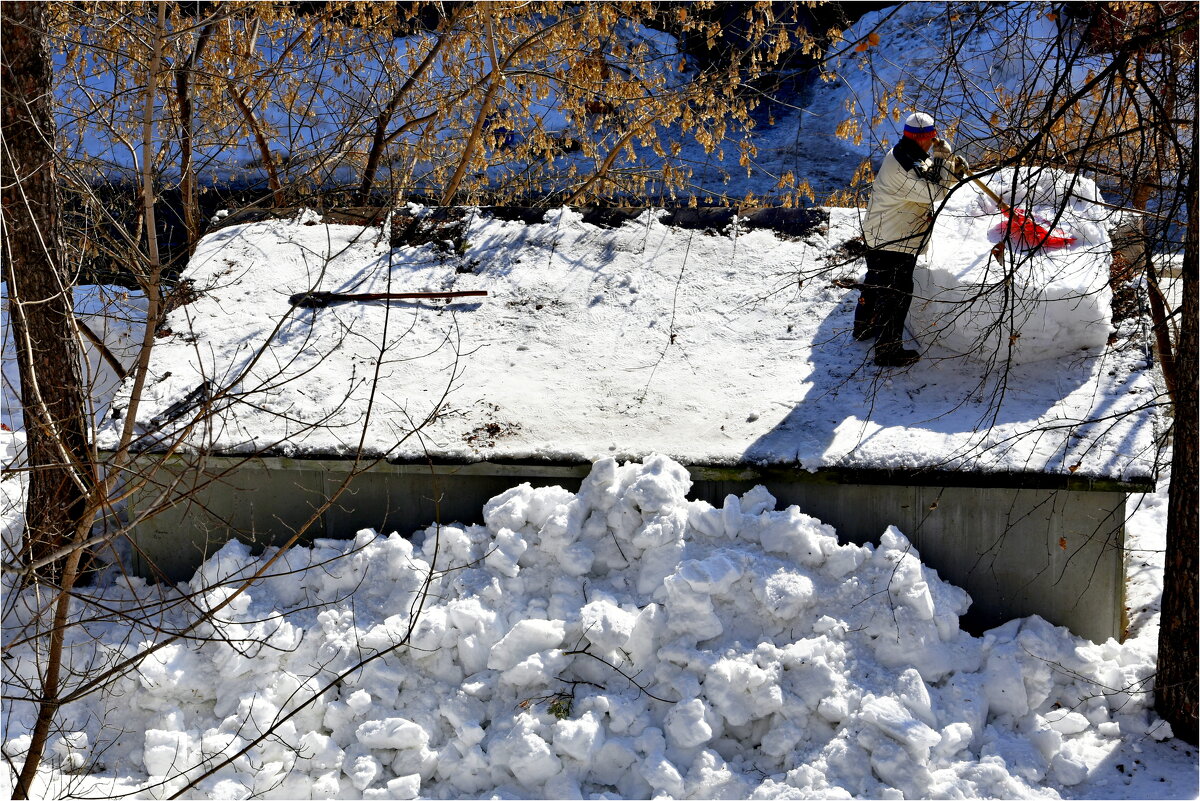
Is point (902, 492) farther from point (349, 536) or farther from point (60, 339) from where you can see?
point (60, 339)

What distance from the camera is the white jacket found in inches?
214

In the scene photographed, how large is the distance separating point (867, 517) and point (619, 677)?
1.58 m

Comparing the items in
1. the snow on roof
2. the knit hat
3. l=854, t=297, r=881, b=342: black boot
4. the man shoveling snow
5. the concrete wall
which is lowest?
the concrete wall

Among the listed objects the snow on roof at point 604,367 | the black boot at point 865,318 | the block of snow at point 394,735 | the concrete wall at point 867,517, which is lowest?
the block of snow at point 394,735

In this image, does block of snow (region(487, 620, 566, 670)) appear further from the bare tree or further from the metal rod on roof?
the metal rod on roof

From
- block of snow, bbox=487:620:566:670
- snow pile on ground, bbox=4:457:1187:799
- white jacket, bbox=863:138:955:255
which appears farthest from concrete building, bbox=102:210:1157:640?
block of snow, bbox=487:620:566:670

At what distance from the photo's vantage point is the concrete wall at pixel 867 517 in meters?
4.90

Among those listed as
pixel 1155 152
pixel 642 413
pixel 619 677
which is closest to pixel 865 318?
pixel 642 413

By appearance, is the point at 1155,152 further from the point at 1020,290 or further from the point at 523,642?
the point at 523,642

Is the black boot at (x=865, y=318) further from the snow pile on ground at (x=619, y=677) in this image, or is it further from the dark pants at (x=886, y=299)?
the snow pile on ground at (x=619, y=677)

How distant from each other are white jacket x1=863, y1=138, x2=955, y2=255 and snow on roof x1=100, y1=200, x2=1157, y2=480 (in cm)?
41

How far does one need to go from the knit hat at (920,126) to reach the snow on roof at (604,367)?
2.97 feet

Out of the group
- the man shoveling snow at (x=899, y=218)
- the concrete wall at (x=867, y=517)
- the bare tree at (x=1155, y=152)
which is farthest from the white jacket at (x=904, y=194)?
the concrete wall at (x=867, y=517)

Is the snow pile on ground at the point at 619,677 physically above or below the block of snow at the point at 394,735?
above
